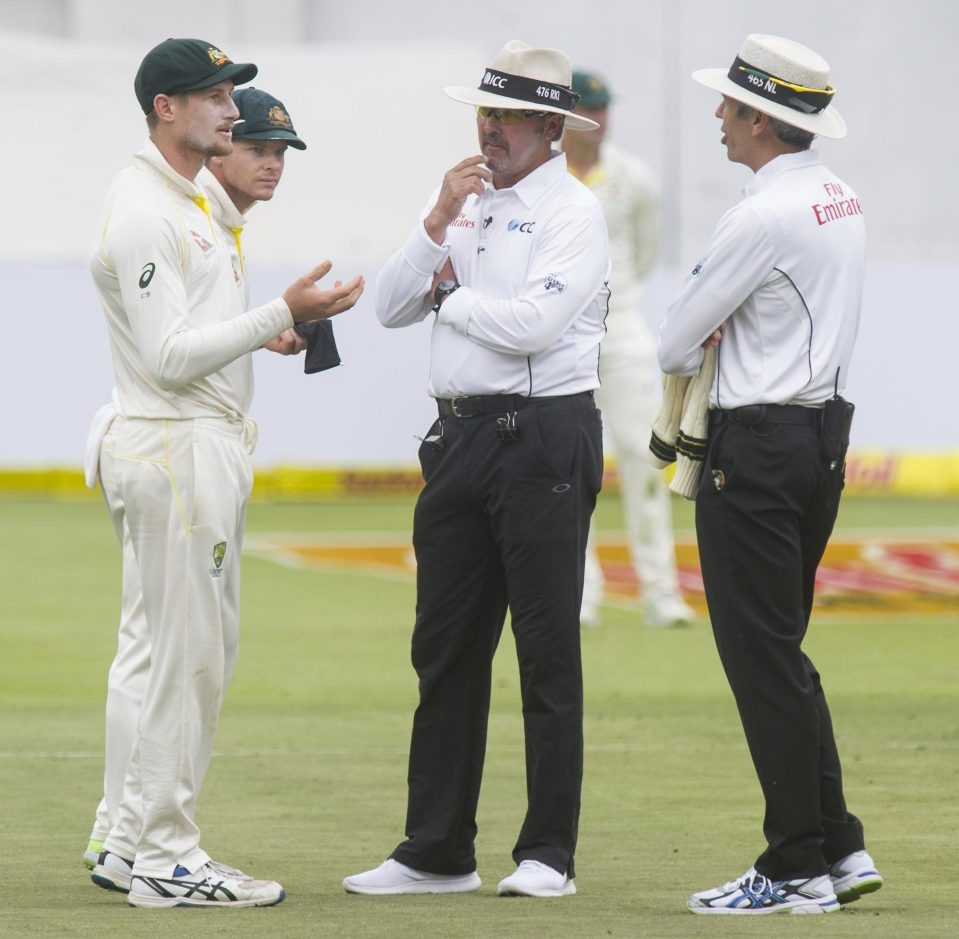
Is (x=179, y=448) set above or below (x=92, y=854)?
above

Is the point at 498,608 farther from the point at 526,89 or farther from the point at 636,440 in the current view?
the point at 636,440

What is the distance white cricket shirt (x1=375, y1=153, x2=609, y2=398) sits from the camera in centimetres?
505

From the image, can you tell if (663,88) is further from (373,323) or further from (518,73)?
(518,73)

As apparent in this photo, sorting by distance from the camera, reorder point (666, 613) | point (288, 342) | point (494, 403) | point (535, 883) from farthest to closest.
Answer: point (666, 613)
point (288, 342)
point (494, 403)
point (535, 883)

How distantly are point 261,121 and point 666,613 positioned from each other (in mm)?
5304

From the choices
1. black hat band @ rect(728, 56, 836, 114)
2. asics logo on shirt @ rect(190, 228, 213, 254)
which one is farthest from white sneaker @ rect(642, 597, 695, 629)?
asics logo on shirt @ rect(190, 228, 213, 254)

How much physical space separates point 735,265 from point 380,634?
5.40m

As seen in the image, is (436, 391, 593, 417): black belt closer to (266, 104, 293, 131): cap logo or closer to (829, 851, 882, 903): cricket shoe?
(266, 104, 293, 131): cap logo

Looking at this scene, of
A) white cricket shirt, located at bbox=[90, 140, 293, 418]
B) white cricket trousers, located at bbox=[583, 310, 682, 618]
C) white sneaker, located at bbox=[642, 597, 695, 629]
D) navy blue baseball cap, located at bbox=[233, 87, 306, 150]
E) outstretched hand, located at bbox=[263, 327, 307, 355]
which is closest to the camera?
white cricket shirt, located at bbox=[90, 140, 293, 418]

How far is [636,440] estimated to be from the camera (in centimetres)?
1006

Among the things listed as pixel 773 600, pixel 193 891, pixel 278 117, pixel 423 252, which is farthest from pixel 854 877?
pixel 278 117

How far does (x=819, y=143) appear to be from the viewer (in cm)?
1930

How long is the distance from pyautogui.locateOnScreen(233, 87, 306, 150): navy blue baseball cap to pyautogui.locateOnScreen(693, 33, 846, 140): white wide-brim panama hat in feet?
3.90

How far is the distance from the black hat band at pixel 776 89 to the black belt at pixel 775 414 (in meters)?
0.73
